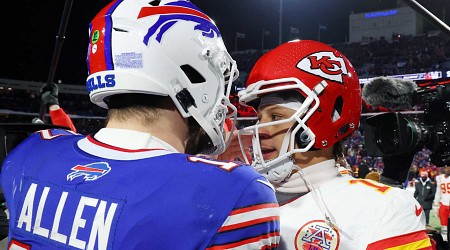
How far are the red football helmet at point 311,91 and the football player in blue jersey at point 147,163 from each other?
342mm

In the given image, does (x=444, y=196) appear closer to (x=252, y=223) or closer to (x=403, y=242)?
(x=403, y=242)

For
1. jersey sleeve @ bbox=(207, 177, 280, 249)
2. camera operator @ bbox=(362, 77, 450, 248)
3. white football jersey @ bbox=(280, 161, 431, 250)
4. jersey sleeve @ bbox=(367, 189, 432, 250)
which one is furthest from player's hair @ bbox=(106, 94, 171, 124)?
camera operator @ bbox=(362, 77, 450, 248)

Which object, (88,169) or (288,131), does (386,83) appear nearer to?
(288,131)

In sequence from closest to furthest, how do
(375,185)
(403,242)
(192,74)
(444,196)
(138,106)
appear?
(138,106) → (192,74) → (403,242) → (375,185) → (444,196)

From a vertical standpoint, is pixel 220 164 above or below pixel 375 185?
above

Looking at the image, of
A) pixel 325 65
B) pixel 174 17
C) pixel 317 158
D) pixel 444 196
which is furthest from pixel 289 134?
pixel 444 196

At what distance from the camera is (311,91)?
1.65m

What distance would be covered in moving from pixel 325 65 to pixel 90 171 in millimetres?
1063

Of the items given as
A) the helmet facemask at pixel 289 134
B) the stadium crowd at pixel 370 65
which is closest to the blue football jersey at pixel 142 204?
the helmet facemask at pixel 289 134

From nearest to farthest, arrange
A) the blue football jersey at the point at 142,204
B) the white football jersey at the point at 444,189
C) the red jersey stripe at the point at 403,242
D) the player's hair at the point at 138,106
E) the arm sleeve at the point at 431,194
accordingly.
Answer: the blue football jersey at the point at 142,204 < the player's hair at the point at 138,106 < the red jersey stripe at the point at 403,242 < the white football jersey at the point at 444,189 < the arm sleeve at the point at 431,194

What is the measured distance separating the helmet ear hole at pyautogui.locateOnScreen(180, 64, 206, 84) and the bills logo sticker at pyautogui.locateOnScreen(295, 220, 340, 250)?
62 centimetres

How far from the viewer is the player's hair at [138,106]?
1.10 meters

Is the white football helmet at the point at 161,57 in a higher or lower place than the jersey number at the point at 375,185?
higher

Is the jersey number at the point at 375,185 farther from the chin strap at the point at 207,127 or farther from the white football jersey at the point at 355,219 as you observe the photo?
the chin strap at the point at 207,127
